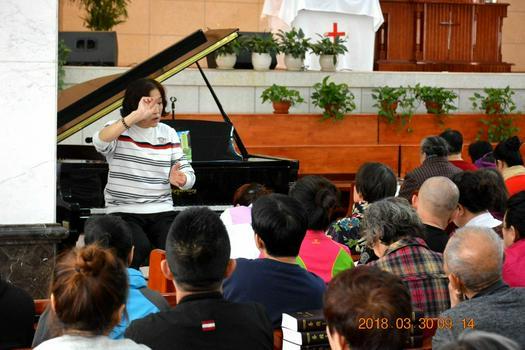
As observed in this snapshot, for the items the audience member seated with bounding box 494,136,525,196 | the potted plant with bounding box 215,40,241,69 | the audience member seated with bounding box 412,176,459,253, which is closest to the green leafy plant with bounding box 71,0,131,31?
the potted plant with bounding box 215,40,241,69

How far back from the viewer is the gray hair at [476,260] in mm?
3023

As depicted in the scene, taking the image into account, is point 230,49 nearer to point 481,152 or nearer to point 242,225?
point 481,152

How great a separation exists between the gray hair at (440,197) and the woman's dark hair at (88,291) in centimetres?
228

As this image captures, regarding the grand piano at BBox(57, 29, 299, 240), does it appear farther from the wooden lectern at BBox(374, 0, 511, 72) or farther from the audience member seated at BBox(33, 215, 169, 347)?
the wooden lectern at BBox(374, 0, 511, 72)

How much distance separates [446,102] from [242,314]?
23.9ft

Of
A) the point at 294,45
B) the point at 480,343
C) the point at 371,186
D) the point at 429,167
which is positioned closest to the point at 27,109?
the point at 371,186

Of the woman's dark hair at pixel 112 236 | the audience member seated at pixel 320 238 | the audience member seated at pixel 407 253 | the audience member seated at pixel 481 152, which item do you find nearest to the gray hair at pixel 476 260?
the audience member seated at pixel 407 253

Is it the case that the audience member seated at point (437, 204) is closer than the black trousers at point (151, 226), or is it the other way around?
the audience member seated at point (437, 204)

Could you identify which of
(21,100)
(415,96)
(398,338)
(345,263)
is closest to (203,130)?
(21,100)

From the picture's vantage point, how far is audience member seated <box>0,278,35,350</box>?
3.14m

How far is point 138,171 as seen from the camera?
5.14m

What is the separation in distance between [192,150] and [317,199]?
2404 millimetres

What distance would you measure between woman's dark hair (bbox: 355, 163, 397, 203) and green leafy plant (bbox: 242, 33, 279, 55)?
14.6ft

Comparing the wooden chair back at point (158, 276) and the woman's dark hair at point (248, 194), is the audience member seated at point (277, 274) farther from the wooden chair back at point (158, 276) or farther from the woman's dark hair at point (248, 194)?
the woman's dark hair at point (248, 194)
